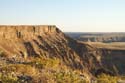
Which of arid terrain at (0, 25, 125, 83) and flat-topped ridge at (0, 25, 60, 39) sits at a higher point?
flat-topped ridge at (0, 25, 60, 39)

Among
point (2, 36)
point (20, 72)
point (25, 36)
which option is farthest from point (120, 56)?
point (20, 72)

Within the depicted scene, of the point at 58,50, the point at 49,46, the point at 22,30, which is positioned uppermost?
the point at 22,30

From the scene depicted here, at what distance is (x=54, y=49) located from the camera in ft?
317

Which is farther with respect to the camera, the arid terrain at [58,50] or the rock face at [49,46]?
the rock face at [49,46]

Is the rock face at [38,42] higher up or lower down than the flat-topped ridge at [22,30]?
lower down

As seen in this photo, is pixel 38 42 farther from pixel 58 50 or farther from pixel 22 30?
pixel 22 30

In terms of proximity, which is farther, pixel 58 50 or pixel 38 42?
pixel 58 50

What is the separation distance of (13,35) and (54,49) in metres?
13.7

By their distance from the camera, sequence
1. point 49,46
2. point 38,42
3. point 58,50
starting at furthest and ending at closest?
point 49,46 < point 58,50 < point 38,42

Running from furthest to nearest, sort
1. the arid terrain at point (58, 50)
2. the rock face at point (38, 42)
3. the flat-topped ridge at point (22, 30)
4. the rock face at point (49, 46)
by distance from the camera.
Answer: the rock face at point (49, 46) < the flat-topped ridge at point (22, 30) < the rock face at point (38, 42) < the arid terrain at point (58, 50)

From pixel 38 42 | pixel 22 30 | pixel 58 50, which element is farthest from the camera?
pixel 58 50

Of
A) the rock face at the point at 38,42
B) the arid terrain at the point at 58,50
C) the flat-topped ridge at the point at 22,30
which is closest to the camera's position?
the arid terrain at the point at 58,50

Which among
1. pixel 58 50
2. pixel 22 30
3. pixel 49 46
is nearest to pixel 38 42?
pixel 49 46

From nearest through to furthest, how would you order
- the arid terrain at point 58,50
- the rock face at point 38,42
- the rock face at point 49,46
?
the arid terrain at point 58,50, the rock face at point 38,42, the rock face at point 49,46
